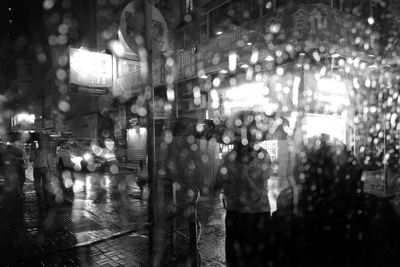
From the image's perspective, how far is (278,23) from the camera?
33.5 ft

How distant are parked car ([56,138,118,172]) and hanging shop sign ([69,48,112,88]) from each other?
6851mm

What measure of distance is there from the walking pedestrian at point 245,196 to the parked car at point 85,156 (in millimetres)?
15507

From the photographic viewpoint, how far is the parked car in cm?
1794

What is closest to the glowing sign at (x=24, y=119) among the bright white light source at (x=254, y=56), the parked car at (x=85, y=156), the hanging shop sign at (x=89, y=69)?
the parked car at (x=85, y=156)

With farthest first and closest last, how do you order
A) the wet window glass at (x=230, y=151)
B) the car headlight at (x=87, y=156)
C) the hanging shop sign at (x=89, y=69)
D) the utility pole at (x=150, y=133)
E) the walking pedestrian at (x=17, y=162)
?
the car headlight at (x=87, y=156), the hanging shop sign at (x=89, y=69), the walking pedestrian at (x=17, y=162), the utility pole at (x=150, y=133), the wet window glass at (x=230, y=151)

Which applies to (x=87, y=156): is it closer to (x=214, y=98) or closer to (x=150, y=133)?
(x=214, y=98)

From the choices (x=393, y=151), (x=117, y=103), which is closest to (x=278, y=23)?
(x=393, y=151)

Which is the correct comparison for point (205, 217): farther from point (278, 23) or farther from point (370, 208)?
point (278, 23)

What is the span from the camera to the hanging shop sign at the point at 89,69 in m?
11.9

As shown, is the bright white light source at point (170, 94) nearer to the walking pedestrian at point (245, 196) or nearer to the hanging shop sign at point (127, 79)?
the hanging shop sign at point (127, 79)

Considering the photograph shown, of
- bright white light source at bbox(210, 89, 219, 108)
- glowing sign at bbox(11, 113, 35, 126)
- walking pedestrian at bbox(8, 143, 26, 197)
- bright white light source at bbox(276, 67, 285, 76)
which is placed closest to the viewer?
walking pedestrian at bbox(8, 143, 26, 197)

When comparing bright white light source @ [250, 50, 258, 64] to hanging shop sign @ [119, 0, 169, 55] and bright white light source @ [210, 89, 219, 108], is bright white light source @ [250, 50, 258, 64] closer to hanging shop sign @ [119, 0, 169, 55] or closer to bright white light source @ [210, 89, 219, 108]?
bright white light source @ [210, 89, 219, 108]

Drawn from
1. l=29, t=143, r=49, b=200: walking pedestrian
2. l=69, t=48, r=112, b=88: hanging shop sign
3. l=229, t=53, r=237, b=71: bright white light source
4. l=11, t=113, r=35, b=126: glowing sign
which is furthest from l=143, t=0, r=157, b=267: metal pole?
l=11, t=113, r=35, b=126: glowing sign

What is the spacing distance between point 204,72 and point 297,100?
4.21 m
